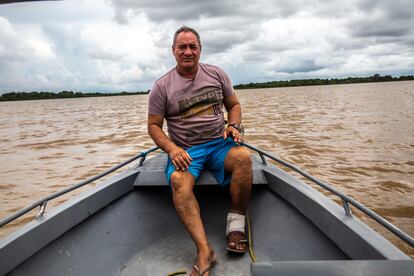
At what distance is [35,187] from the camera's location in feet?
22.3

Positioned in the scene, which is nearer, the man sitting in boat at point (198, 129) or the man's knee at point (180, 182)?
the man's knee at point (180, 182)

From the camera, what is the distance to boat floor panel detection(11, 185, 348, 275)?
2325mm

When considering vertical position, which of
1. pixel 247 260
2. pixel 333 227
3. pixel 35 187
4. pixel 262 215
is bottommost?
pixel 35 187

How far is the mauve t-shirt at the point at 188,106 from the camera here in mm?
2891

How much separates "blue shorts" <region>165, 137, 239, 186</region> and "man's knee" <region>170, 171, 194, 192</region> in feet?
0.46

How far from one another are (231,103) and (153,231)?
138 cm

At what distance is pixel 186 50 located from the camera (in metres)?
2.88

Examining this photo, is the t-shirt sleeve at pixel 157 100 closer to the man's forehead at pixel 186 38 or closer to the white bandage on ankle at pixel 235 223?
the man's forehead at pixel 186 38

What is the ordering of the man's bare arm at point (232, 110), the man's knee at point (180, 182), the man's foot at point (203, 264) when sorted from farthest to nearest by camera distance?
1. the man's bare arm at point (232, 110)
2. the man's knee at point (180, 182)
3. the man's foot at point (203, 264)

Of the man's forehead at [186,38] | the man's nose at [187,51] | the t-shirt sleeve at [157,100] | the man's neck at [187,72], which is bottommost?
the t-shirt sleeve at [157,100]

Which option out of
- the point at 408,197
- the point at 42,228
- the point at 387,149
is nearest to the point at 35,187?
the point at 42,228

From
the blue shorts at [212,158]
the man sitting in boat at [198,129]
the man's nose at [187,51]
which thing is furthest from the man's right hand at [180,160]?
the man's nose at [187,51]

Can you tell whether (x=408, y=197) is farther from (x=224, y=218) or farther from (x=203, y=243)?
(x=203, y=243)

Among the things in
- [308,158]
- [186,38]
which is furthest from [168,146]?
[308,158]
